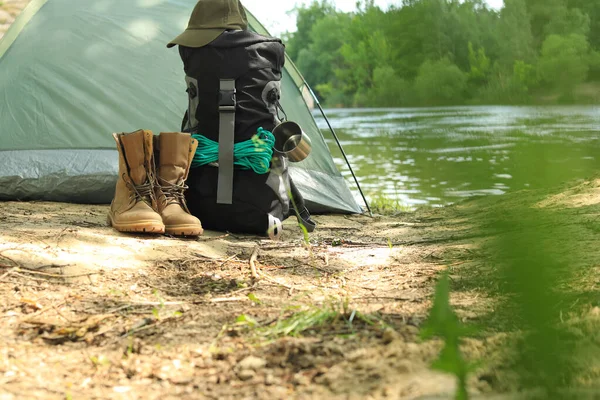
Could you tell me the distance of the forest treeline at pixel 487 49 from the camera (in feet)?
0.87

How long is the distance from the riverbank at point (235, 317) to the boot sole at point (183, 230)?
6 centimetres

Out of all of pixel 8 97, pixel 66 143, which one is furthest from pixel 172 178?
pixel 8 97

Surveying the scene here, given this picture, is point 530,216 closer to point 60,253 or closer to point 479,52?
point 479,52

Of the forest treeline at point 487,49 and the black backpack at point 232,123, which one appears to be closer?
the forest treeline at point 487,49

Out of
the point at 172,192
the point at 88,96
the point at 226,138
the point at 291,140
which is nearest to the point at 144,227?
the point at 172,192

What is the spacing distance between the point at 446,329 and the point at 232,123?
2339 millimetres

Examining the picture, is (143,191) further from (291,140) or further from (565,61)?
(565,61)

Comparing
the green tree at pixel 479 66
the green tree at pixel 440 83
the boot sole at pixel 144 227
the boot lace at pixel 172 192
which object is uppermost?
the green tree at pixel 479 66

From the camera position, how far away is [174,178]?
8.26ft

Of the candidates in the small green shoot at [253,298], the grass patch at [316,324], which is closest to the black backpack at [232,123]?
the small green shoot at [253,298]

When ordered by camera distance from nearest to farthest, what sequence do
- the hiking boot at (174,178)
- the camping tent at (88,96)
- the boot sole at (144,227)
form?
1. the boot sole at (144,227)
2. the hiking boot at (174,178)
3. the camping tent at (88,96)

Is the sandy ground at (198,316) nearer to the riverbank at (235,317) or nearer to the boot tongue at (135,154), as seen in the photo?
the riverbank at (235,317)

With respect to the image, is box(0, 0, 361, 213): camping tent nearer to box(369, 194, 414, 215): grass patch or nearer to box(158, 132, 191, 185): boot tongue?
box(369, 194, 414, 215): grass patch

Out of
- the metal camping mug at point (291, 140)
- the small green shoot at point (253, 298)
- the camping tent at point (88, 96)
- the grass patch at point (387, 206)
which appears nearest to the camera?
the small green shoot at point (253, 298)
